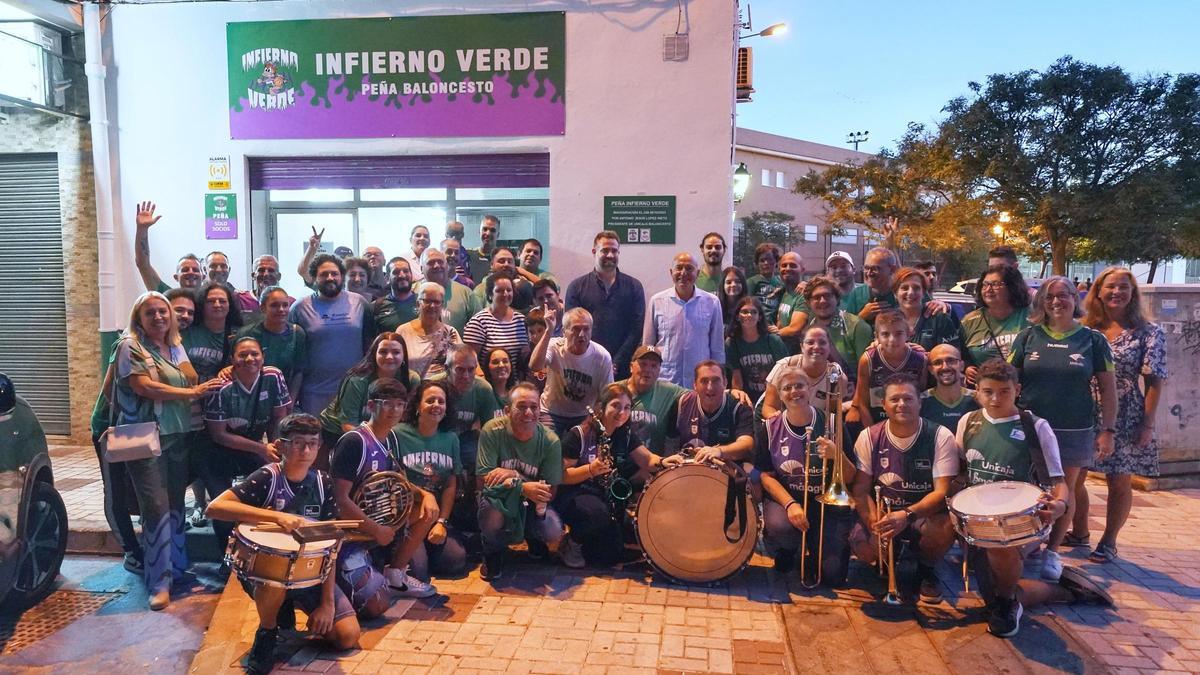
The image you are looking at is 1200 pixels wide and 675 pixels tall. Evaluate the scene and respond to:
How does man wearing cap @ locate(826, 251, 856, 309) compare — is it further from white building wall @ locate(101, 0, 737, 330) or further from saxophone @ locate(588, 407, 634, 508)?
saxophone @ locate(588, 407, 634, 508)

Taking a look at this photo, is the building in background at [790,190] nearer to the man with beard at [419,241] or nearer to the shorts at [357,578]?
the man with beard at [419,241]

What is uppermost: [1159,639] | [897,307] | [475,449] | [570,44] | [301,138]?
[570,44]

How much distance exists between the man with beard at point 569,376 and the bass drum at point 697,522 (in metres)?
1.06

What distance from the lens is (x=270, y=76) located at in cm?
868

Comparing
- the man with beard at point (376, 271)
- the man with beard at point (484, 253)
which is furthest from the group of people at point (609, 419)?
the man with beard at point (484, 253)

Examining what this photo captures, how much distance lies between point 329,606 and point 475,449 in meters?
1.67

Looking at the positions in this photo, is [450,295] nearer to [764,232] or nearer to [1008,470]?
[1008,470]

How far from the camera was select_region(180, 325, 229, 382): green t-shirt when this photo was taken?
541cm

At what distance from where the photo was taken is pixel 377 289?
7.07 metres

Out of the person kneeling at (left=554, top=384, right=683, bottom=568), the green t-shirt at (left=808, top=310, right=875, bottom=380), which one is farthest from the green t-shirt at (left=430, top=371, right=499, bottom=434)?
the green t-shirt at (left=808, top=310, right=875, bottom=380)

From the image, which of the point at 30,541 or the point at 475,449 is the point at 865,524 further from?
the point at 30,541

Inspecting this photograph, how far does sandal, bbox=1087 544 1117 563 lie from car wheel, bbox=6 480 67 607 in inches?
277

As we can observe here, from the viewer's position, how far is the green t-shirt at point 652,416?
5.37 m

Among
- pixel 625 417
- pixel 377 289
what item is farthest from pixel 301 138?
pixel 625 417
